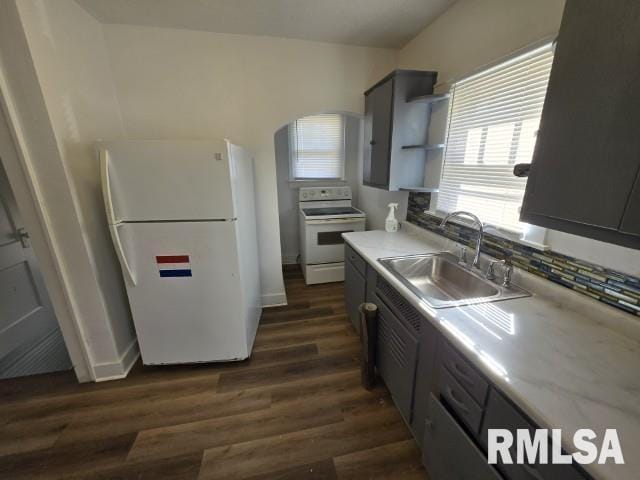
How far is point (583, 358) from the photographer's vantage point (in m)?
0.83

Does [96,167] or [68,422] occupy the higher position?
[96,167]

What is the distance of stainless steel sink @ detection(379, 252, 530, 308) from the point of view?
137cm

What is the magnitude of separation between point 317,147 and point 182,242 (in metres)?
2.53

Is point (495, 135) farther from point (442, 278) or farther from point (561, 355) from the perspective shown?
point (561, 355)

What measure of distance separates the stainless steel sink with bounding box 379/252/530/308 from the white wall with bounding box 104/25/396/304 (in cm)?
145

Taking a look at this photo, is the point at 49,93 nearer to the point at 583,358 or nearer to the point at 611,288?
the point at 583,358

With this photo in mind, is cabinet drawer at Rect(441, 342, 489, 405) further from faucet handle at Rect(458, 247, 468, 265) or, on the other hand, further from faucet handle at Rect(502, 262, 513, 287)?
faucet handle at Rect(458, 247, 468, 265)

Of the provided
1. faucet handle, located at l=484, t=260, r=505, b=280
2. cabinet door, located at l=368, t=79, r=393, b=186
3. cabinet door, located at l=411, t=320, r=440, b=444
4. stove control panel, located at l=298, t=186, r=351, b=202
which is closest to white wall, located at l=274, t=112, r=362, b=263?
stove control panel, located at l=298, t=186, r=351, b=202

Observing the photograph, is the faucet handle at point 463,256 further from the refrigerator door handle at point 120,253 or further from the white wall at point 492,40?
the refrigerator door handle at point 120,253

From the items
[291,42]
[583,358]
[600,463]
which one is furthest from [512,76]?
[291,42]

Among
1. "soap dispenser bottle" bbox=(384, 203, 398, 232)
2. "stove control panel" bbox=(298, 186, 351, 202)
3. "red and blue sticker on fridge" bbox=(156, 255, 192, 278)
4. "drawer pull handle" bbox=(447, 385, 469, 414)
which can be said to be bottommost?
"drawer pull handle" bbox=(447, 385, 469, 414)

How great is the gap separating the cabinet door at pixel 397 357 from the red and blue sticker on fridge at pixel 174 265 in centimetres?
132

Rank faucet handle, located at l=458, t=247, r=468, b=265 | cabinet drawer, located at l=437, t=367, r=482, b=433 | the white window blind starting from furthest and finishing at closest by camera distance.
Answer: the white window blind
faucet handle, located at l=458, t=247, r=468, b=265
cabinet drawer, located at l=437, t=367, r=482, b=433

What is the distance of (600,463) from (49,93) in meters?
2.59
